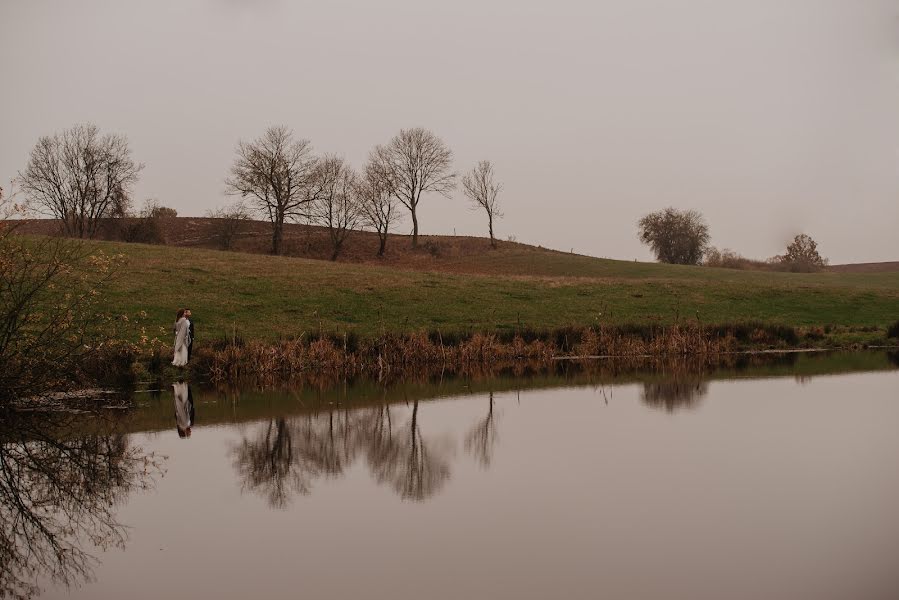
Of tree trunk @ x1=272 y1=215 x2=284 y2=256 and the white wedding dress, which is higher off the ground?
tree trunk @ x1=272 y1=215 x2=284 y2=256

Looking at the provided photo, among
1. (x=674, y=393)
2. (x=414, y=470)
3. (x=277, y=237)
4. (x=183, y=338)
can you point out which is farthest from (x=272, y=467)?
(x=277, y=237)

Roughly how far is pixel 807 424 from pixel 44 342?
15698 millimetres

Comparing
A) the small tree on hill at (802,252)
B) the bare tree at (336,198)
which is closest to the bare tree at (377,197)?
the bare tree at (336,198)

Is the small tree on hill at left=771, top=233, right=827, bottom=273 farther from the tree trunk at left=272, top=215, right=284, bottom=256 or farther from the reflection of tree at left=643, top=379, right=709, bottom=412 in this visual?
the reflection of tree at left=643, top=379, right=709, bottom=412

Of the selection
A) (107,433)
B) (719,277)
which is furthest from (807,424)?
(719,277)

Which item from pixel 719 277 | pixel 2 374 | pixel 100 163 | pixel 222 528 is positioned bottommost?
pixel 222 528

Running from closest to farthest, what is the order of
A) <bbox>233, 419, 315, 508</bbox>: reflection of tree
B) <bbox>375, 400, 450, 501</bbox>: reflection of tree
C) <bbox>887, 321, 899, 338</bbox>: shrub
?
<bbox>375, 400, 450, 501</bbox>: reflection of tree
<bbox>233, 419, 315, 508</bbox>: reflection of tree
<bbox>887, 321, 899, 338</bbox>: shrub

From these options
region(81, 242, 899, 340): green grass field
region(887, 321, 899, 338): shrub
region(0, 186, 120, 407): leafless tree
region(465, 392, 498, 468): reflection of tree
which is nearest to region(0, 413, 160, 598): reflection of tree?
region(0, 186, 120, 407): leafless tree

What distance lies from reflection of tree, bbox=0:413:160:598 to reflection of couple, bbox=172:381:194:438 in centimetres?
131

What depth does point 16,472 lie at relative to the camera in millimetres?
12492

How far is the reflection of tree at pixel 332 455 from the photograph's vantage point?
11.7 m

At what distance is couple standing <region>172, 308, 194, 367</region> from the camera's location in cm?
2597

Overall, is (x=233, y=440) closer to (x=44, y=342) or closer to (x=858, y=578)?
(x=44, y=342)

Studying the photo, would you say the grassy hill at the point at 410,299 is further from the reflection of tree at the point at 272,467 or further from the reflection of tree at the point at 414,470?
the reflection of tree at the point at 414,470
